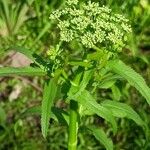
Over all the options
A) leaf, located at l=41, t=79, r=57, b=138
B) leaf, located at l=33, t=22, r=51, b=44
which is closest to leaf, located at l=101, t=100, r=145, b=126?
leaf, located at l=41, t=79, r=57, b=138

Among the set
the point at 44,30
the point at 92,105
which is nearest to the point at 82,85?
the point at 92,105

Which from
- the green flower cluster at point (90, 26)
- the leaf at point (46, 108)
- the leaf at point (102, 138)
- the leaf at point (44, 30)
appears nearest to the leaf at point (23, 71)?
the leaf at point (46, 108)

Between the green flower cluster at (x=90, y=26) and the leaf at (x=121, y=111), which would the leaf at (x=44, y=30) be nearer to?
the leaf at (x=121, y=111)

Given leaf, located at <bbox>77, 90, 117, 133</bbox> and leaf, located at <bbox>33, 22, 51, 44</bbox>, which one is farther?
leaf, located at <bbox>33, 22, 51, 44</bbox>

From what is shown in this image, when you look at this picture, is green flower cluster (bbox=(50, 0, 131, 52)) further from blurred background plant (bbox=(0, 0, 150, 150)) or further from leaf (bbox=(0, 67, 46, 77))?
blurred background plant (bbox=(0, 0, 150, 150))

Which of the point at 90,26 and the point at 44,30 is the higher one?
the point at 90,26

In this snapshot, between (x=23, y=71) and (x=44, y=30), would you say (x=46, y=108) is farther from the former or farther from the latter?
(x=44, y=30)

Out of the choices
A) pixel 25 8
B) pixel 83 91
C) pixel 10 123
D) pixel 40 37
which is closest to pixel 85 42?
pixel 83 91
